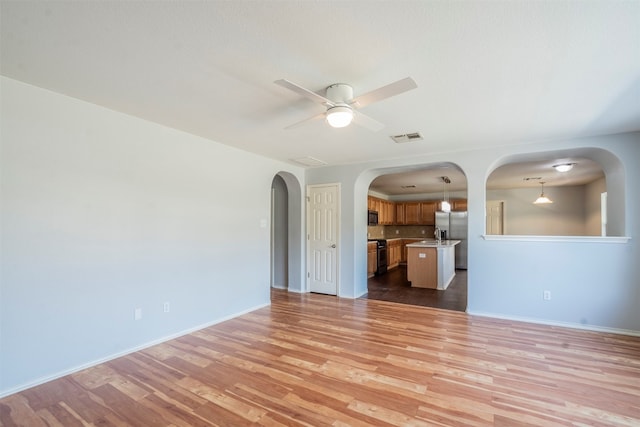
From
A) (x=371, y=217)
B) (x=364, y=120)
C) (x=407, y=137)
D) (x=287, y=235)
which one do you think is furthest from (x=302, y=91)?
(x=371, y=217)

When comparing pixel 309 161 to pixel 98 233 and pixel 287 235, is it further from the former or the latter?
pixel 98 233

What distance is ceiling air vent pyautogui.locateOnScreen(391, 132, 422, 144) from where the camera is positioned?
361 cm

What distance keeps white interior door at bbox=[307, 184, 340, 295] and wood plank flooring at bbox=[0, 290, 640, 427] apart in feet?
5.99

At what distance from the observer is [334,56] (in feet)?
6.44

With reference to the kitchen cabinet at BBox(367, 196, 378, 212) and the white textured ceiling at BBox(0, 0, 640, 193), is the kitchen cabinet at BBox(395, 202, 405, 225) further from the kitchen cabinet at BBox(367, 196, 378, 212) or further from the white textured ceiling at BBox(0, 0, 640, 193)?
the white textured ceiling at BBox(0, 0, 640, 193)

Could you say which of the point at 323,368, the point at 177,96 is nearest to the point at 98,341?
the point at 323,368

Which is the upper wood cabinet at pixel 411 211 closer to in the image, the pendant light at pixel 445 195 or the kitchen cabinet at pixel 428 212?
the kitchen cabinet at pixel 428 212

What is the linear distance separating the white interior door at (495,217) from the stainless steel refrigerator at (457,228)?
819 millimetres

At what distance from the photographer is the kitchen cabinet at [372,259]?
7387 mm

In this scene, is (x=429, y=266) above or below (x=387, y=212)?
below

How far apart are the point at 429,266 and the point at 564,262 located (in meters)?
2.56

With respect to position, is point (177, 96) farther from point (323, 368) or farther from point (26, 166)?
point (323, 368)

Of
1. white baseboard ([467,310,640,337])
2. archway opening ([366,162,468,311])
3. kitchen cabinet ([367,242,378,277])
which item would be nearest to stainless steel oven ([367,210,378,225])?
archway opening ([366,162,468,311])

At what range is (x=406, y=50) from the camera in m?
1.90
